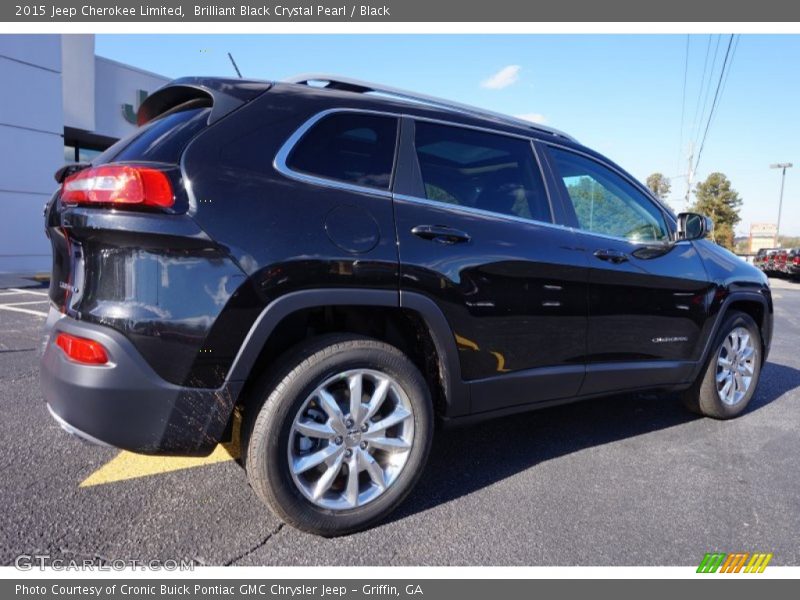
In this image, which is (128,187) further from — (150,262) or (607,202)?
(607,202)

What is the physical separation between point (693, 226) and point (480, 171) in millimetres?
1753

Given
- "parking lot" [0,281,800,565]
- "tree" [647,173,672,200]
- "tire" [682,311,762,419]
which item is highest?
"tree" [647,173,672,200]

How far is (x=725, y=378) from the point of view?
4039 mm

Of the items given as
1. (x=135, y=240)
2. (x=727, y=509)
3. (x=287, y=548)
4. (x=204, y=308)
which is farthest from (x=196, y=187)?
(x=727, y=509)

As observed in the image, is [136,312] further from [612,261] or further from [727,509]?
[727,509]

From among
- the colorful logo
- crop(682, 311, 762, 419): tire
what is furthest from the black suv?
crop(682, 311, 762, 419): tire

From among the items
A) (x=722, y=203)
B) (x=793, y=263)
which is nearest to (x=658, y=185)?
(x=722, y=203)

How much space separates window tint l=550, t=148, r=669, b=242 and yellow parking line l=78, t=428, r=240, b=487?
229 centimetres

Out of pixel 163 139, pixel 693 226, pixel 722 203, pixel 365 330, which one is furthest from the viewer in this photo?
pixel 722 203

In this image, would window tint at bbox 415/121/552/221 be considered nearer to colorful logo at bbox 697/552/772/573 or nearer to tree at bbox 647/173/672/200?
colorful logo at bbox 697/552/772/573

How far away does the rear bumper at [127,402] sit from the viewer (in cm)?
196

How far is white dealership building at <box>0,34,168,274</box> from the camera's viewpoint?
13820mm

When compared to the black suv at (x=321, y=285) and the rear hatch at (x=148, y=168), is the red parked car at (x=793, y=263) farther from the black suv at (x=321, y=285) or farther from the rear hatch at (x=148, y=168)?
the rear hatch at (x=148, y=168)
